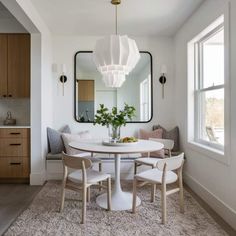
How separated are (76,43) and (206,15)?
7.63 ft

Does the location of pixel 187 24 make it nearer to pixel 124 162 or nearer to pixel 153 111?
pixel 153 111

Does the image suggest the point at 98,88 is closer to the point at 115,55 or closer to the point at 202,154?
the point at 115,55

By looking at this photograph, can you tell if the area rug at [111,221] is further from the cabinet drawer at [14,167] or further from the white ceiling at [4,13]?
the white ceiling at [4,13]

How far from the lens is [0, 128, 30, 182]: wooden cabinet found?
367cm

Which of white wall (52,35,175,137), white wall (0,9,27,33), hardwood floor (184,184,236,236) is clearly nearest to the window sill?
hardwood floor (184,184,236,236)

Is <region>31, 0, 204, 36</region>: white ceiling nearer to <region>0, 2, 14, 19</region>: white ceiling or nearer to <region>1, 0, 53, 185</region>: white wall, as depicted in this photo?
<region>1, 0, 53, 185</region>: white wall

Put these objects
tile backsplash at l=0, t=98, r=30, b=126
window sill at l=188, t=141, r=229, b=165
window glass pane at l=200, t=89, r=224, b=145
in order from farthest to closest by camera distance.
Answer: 1. tile backsplash at l=0, t=98, r=30, b=126
2. window glass pane at l=200, t=89, r=224, b=145
3. window sill at l=188, t=141, r=229, b=165

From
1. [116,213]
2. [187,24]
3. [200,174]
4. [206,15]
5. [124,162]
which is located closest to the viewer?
[116,213]

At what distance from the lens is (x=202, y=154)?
3.14m

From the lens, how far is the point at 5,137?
367 cm

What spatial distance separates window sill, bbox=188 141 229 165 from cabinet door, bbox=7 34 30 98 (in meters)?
2.72

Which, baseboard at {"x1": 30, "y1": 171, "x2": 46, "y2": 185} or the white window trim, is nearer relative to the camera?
the white window trim

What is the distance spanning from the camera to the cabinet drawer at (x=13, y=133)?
3662 mm

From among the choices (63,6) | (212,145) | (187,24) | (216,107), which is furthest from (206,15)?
(63,6)
